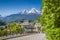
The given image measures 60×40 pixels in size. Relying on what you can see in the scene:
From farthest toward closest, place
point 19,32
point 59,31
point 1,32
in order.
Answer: point 19,32
point 1,32
point 59,31

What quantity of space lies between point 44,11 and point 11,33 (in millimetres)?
72922

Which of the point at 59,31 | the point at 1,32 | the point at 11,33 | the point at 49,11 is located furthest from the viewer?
the point at 11,33

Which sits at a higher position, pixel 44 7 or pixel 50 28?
pixel 44 7

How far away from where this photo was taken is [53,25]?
9.59 metres

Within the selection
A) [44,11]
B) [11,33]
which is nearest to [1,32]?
[11,33]

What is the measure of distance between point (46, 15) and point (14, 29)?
75.3 metres

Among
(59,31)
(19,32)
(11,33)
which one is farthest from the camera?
(19,32)

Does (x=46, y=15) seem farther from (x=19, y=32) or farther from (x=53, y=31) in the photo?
(x=19, y=32)

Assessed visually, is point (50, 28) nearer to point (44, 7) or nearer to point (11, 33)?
point (44, 7)

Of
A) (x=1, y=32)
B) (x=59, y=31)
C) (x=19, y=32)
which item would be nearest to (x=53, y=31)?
(x=59, y=31)

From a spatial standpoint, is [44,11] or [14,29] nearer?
[44,11]

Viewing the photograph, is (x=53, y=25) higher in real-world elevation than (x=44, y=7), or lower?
lower

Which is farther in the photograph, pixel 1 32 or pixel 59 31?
pixel 1 32

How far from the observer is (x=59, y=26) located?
9.66m
